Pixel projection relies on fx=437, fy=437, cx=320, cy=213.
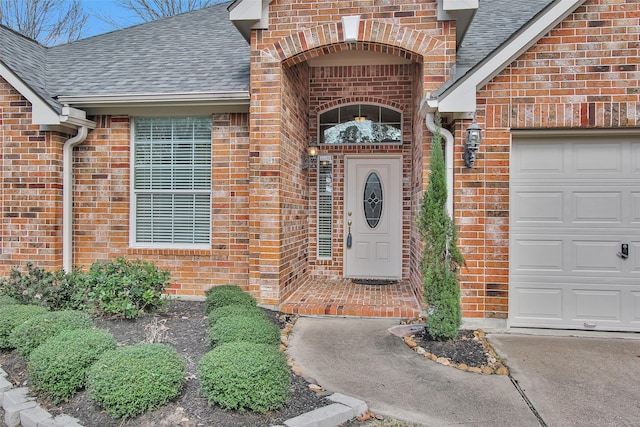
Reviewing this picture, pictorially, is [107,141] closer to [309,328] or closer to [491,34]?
[309,328]

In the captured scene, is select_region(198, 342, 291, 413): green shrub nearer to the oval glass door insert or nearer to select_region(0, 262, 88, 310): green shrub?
select_region(0, 262, 88, 310): green shrub

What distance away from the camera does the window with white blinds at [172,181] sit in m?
6.82

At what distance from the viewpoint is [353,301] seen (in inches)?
250

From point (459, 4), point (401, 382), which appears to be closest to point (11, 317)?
point (401, 382)

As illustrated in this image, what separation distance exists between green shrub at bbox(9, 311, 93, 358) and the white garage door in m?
4.91

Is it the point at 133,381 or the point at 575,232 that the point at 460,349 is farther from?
the point at 133,381

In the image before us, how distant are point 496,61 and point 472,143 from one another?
3.30ft

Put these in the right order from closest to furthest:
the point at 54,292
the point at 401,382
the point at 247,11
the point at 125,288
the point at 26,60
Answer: the point at 401,382
the point at 125,288
the point at 54,292
the point at 247,11
the point at 26,60

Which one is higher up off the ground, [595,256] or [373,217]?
[373,217]

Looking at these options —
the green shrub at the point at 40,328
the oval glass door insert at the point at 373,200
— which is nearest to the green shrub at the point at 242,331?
the green shrub at the point at 40,328

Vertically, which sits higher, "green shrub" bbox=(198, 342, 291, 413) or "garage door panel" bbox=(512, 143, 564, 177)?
"garage door panel" bbox=(512, 143, 564, 177)

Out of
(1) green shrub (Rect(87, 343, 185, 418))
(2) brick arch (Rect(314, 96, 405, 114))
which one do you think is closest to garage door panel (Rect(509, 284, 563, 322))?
(2) brick arch (Rect(314, 96, 405, 114))

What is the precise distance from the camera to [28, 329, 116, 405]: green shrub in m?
3.39

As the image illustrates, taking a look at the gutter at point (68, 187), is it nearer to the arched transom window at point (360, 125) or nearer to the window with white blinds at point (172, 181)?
the window with white blinds at point (172, 181)
